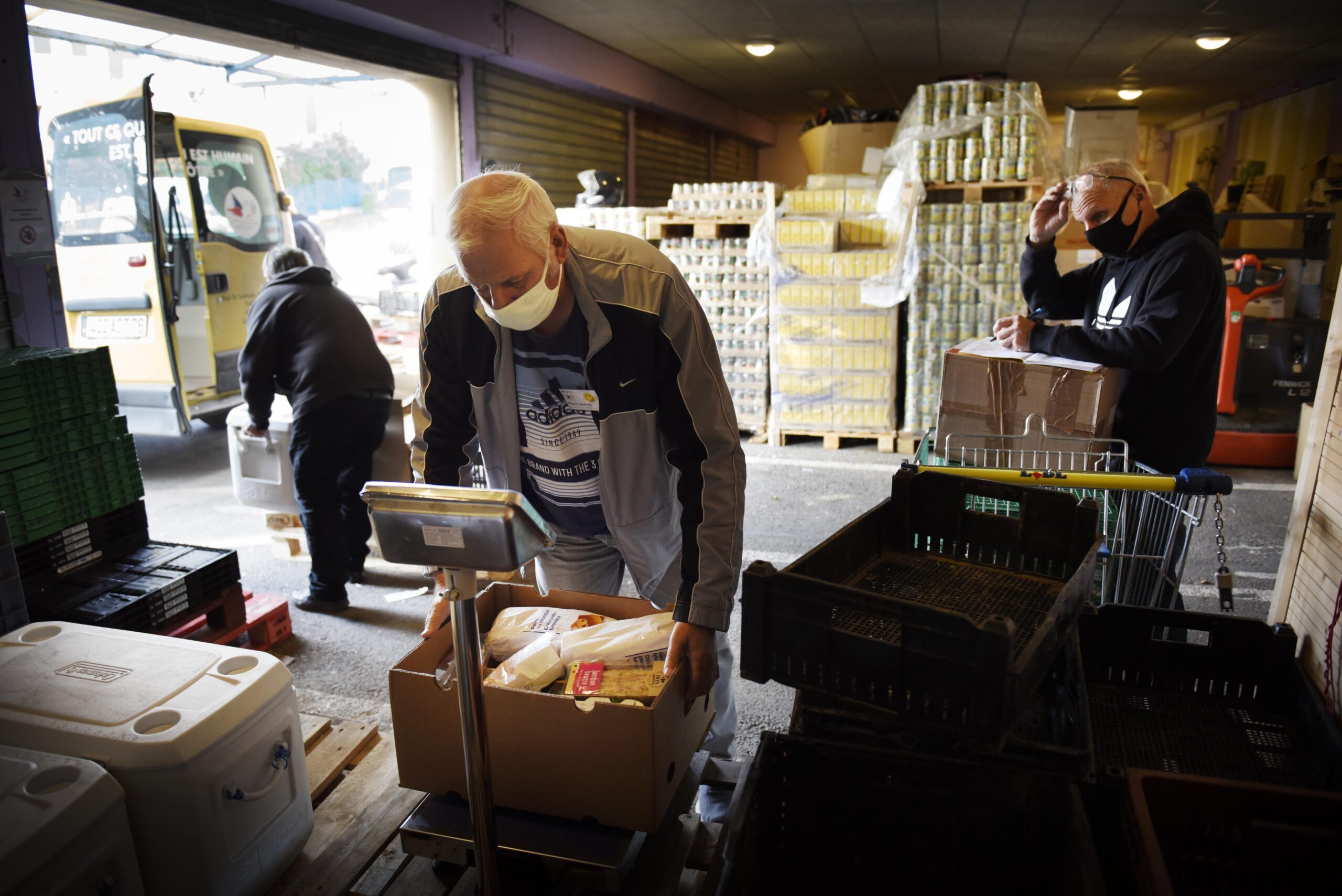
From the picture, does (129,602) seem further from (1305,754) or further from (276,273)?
(1305,754)

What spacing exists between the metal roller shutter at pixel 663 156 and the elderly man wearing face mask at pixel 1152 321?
31.1 ft

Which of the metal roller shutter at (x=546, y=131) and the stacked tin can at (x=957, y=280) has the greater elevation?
the metal roller shutter at (x=546, y=131)

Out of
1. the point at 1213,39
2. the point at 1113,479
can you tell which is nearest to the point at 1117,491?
the point at 1113,479

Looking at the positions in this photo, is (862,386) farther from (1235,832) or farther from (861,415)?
(1235,832)

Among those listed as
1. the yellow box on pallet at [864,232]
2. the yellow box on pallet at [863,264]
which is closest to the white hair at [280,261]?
the yellow box on pallet at [863,264]

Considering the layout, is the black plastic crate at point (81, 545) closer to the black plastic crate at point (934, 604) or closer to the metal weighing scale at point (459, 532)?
the metal weighing scale at point (459, 532)

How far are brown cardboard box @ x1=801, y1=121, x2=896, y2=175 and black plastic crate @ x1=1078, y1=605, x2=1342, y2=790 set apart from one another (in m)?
7.38

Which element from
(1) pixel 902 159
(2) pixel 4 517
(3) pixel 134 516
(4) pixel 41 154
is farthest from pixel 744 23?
(2) pixel 4 517

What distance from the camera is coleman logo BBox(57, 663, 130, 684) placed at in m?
1.89

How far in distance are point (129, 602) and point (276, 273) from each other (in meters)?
2.12

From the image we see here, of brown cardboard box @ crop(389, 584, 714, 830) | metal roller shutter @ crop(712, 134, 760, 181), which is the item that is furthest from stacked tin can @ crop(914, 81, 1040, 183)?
metal roller shutter @ crop(712, 134, 760, 181)

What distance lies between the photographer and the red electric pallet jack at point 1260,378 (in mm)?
7027

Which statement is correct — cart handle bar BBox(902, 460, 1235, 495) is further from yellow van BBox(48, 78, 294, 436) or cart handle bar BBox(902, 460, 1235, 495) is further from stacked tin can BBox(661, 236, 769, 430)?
yellow van BBox(48, 78, 294, 436)

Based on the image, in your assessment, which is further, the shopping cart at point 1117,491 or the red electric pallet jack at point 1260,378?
the red electric pallet jack at point 1260,378
